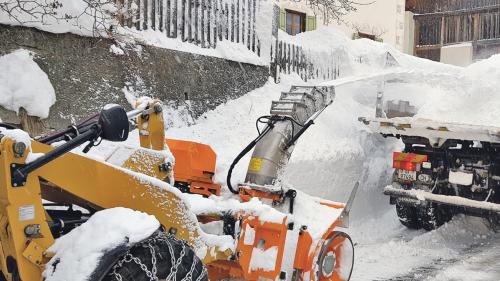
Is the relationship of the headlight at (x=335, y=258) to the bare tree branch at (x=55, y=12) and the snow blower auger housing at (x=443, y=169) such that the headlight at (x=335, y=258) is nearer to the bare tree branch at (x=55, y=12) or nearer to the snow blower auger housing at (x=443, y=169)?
the snow blower auger housing at (x=443, y=169)

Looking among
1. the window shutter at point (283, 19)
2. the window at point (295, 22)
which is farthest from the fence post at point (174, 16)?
the window at point (295, 22)

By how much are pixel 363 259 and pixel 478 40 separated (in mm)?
15623

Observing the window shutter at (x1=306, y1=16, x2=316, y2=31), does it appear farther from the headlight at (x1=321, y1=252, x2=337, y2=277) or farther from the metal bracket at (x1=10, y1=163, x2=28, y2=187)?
the metal bracket at (x1=10, y1=163, x2=28, y2=187)

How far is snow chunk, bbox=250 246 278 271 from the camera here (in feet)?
13.0

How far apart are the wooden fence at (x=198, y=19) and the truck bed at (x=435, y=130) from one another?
3131 millimetres

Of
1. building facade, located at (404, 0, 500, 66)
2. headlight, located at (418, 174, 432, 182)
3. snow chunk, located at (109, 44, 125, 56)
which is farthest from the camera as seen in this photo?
building facade, located at (404, 0, 500, 66)

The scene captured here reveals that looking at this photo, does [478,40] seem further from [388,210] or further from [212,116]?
[212,116]

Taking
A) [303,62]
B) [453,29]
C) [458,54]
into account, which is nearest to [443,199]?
[303,62]

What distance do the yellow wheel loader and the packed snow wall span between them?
2534 mm

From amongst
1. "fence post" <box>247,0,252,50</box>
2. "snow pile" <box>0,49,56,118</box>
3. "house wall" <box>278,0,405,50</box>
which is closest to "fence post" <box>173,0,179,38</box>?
"fence post" <box>247,0,252,50</box>

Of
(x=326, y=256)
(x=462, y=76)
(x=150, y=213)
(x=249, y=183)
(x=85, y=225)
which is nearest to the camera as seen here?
(x=85, y=225)

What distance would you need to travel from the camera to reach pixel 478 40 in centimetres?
1942

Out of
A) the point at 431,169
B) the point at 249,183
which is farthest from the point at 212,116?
the point at 249,183

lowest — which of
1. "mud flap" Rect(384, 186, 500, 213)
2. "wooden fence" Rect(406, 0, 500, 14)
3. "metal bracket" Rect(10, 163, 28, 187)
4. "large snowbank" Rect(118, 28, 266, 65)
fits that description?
"mud flap" Rect(384, 186, 500, 213)
